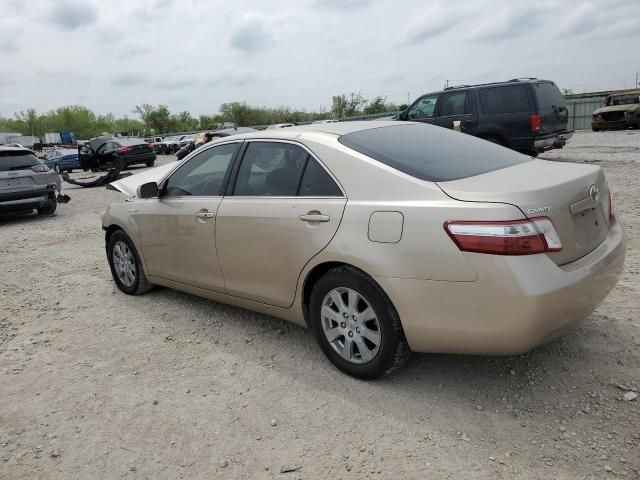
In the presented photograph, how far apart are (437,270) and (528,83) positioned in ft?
34.4

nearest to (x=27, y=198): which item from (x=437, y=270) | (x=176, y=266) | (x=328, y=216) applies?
(x=176, y=266)

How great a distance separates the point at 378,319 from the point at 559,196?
118 centimetres

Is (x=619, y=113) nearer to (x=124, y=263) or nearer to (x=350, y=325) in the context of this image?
(x=124, y=263)

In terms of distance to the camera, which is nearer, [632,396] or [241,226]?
[632,396]

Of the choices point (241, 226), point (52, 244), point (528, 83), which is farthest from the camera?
point (528, 83)

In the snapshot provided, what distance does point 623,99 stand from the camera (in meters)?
22.9

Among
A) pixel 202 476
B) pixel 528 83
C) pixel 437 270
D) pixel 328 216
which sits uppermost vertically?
pixel 528 83

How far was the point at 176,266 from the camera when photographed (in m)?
4.54

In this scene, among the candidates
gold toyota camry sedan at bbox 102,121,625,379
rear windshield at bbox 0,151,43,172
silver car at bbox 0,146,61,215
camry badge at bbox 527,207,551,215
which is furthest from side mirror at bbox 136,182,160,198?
rear windshield at bbox 0,151,43,172

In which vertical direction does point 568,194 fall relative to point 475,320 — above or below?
above

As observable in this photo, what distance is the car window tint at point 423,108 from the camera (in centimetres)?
1314

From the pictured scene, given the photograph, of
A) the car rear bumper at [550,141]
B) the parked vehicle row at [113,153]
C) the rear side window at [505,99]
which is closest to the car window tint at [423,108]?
Result: the rear side window at [505,99]

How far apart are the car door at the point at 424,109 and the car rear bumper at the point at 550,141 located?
8.13 feet

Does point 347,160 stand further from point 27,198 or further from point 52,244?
point 27,198
